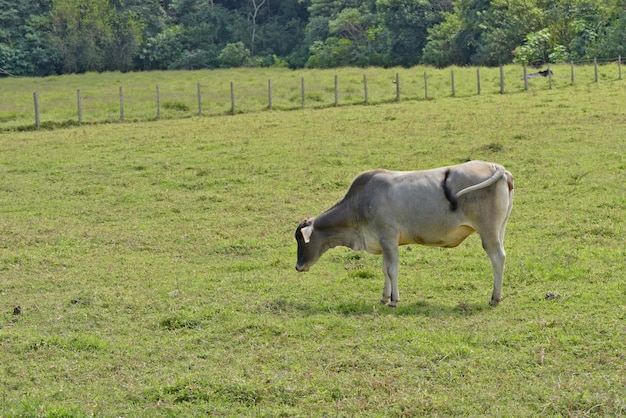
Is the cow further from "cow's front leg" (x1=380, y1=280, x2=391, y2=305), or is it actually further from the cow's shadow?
the cow's shadow

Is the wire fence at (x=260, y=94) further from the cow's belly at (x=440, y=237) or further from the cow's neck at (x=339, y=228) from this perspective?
the cow's belly at (x=440, y=237)

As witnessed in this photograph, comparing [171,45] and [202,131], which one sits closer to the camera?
[202,131]

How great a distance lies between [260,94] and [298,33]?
1811 inches

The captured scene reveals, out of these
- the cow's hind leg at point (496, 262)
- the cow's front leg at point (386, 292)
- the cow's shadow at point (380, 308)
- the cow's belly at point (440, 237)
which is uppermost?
the cow's belly at point (440, 237)

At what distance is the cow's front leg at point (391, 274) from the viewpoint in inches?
398

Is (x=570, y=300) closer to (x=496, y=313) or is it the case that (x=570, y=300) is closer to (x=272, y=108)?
(x=496, y=313)

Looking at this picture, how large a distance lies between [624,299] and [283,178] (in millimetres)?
10664

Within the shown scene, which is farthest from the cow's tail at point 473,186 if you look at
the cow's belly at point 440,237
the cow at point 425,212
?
the cow's belly at point 440,237

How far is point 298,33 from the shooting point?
266 ft

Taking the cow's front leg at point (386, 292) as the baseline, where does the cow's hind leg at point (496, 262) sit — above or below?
above

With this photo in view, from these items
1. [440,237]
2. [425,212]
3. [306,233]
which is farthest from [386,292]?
[306,233]

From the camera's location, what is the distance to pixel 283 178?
1922 centimetres

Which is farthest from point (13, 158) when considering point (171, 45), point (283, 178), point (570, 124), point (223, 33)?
point (223, 33)

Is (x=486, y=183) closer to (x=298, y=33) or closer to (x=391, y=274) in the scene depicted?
(x=391, y=274)
